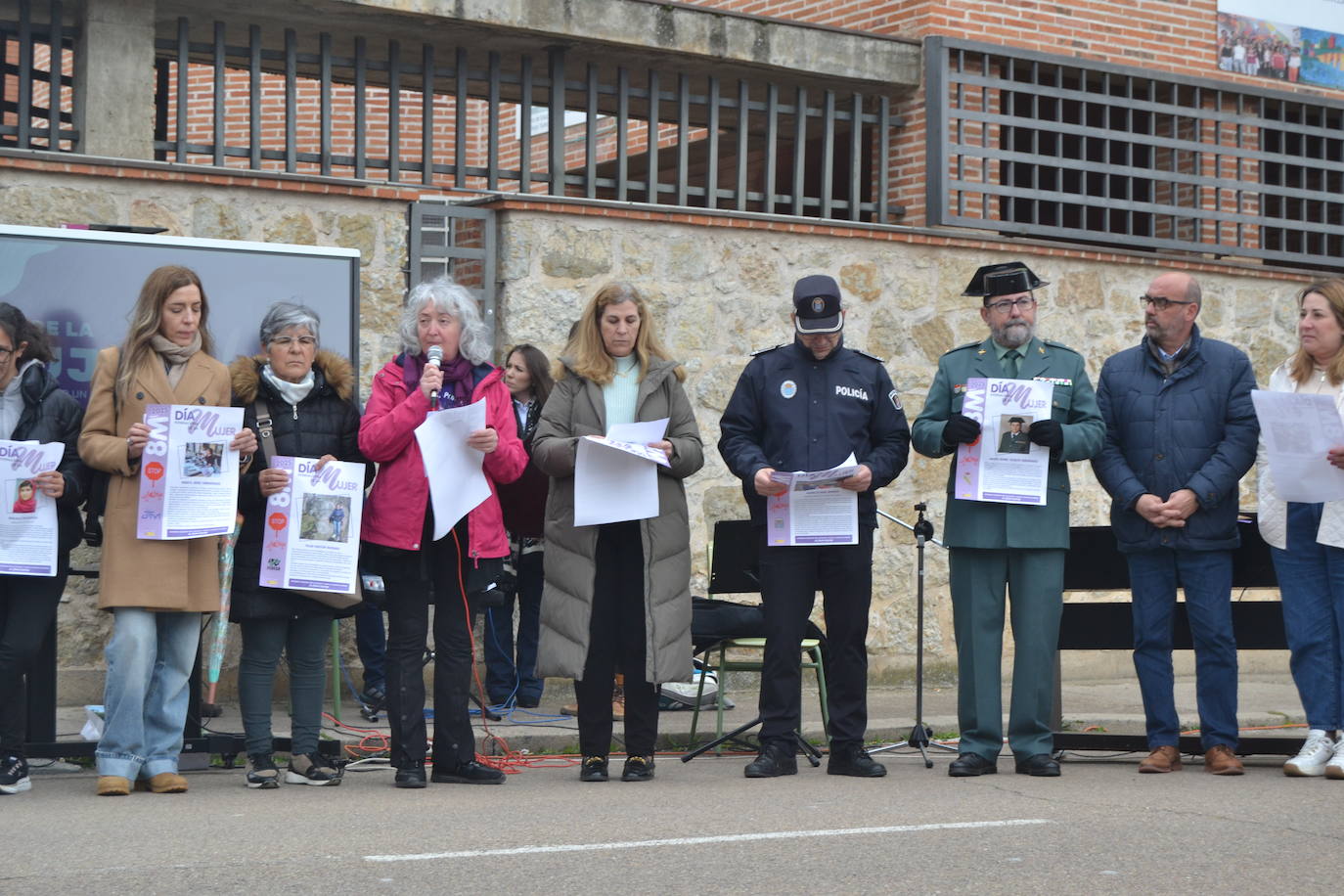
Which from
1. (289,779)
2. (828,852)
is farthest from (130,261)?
(828,852)

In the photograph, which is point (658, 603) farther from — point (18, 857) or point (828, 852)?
point (18, 857)

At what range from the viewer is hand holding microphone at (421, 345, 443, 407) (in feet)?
24.0

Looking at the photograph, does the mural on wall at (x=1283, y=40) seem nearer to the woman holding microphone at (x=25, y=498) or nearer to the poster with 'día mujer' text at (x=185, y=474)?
the poster with 'día mujer' text at (x=185, y=474)

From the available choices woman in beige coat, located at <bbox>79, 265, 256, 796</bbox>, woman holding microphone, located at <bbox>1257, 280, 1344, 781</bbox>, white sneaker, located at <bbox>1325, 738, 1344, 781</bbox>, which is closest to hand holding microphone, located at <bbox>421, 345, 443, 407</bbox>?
woman in beige coat, located at <bbox>79, 265, 256, 796</bbox>

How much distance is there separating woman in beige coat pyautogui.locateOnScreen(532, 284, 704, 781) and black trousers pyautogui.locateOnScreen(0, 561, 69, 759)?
208 cm

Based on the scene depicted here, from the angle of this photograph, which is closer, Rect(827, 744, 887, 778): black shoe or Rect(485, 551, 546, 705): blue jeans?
Rect(827, 744, 887, 778): black shoe

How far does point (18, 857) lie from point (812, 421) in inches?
150

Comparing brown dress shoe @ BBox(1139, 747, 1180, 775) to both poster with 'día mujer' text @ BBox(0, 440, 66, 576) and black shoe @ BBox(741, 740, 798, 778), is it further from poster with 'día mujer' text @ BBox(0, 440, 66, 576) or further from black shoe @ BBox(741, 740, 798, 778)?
poster with 'día mujer' text @ BBox(0, 440, 66, 576)

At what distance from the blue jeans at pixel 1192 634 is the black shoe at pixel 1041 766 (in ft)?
1.90

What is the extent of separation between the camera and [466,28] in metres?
11.4

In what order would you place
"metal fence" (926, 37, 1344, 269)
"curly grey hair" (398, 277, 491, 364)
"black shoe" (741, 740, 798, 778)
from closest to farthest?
"curly grey hair" (398, 277, 491, 364), "black shoe" (741, 740, 798, 778), "metal fence" (926, 37, 1344, 269)

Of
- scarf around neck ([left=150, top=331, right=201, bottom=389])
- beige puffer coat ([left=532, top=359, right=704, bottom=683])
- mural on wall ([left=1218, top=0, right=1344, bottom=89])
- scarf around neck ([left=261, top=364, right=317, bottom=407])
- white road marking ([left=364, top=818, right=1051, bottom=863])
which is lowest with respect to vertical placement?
white road marking ([left=364, top=818, right=1051, bottom=863])

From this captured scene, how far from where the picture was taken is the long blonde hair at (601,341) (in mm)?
7863

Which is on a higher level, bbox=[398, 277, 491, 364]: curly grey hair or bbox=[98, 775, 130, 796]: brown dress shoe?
bbox=[398, 277, 491, 364]: curly grey hair
